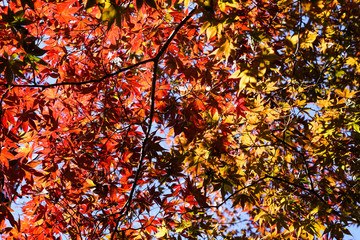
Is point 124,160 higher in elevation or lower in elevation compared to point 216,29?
lower

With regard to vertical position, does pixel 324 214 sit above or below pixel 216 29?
below

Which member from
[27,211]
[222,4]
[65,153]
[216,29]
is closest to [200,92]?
[216,29]

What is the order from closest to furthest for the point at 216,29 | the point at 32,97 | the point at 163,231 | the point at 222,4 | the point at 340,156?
the point at 222,4 < the point at 216,29 < the point at 32,97 < the point at 163,231 < the point at 340,156

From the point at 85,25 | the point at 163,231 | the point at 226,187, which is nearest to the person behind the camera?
the point at 226,187

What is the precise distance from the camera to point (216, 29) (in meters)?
2.03

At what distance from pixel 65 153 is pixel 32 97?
0.58 meters

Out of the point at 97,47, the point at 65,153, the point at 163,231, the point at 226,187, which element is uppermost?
the point at 97,47

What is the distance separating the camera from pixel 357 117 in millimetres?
2990

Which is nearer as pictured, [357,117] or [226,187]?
[226,187]

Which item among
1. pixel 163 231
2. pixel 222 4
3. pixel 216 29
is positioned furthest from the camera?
pixel 163 231

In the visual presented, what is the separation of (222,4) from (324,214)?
233 cm

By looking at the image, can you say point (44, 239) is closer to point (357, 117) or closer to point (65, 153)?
point (65, 153)

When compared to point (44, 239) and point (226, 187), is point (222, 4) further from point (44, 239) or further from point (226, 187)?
point (44, 239)

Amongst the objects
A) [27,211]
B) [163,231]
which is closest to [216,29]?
[163,231]
